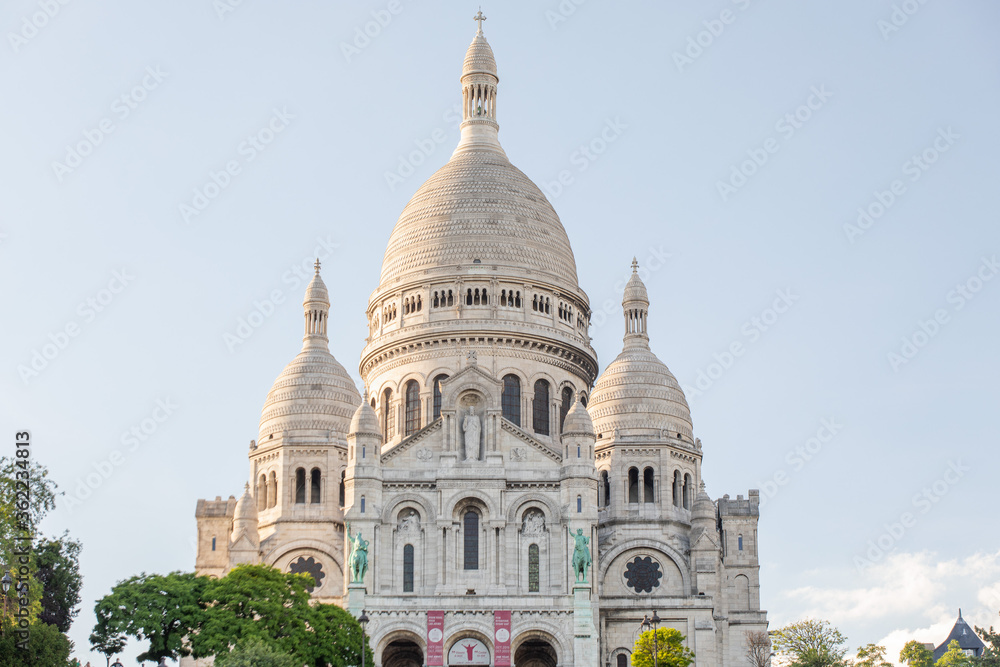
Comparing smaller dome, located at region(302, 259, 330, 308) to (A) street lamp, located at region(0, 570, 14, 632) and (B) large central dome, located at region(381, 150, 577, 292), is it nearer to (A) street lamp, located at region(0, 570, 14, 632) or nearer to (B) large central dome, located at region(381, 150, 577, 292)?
(B) large central dome, located at region(381, 150, 577, 292)

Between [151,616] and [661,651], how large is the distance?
20611mm

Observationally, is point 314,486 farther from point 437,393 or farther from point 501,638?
point 501,638

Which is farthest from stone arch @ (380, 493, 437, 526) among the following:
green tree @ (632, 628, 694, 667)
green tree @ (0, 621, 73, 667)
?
green tree @ (0, 621, 73, 667)

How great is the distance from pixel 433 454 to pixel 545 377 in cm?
1264

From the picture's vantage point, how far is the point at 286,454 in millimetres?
85938

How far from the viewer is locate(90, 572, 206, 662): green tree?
2511 inches

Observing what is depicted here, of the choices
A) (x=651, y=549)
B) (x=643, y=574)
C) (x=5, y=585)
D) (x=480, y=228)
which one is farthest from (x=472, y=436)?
(x=5, y=585)

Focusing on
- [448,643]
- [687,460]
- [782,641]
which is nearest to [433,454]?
[448,643]

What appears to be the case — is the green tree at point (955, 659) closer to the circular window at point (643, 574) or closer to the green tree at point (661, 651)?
the circular window at point (643, 574)

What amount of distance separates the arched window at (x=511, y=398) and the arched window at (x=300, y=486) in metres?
11.2

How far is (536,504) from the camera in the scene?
7719 centimetres

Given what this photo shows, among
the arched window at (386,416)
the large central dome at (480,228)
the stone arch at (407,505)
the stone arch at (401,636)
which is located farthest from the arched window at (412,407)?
the stone arch at (401,636)

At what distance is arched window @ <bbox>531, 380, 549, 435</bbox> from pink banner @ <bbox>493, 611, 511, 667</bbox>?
1645 cm

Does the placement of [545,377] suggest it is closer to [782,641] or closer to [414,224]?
[414,224]
